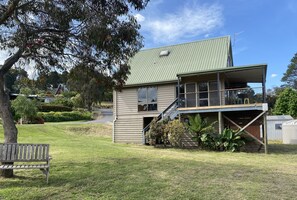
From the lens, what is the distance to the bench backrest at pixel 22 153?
792 centimetres

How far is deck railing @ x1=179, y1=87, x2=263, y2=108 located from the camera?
696 inches

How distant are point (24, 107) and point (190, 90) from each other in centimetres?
1978

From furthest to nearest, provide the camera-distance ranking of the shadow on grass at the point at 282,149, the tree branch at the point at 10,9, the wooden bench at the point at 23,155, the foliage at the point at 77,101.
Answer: the foliage at the point at 77,101
the shadow on grass at the point at 282,149
the tree branch at the point at 10,9
the wooden bench at the point at 23,155

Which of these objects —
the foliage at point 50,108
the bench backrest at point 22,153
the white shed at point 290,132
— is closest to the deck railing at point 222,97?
the white shed at point 290,132

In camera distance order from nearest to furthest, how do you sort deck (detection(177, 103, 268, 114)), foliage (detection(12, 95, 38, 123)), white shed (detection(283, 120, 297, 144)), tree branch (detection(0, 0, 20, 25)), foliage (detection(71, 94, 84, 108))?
tree branch (detection(0, 0, 20, 25))
deck (detection(177, 103, 268, 114))
white shed (detection(283, 120, 297, 144))
foliage (detection(12, 95, 38, 123))
foliage (detection(71, 94, 84, 108))

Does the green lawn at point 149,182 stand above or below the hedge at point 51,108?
below

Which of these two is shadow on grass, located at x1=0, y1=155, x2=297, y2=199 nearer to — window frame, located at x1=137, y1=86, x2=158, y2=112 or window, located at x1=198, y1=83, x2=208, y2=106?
window, located at x1=198, y1=83, x2=208, y2=106

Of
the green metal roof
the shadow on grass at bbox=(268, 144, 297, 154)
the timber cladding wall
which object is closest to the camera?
the shadow on grass at bbox=(268, 144, 297, 154)

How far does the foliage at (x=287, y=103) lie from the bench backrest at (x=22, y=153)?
36661mm

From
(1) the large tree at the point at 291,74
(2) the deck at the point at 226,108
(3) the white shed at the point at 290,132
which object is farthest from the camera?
(1) the large tree at the point at 291,74

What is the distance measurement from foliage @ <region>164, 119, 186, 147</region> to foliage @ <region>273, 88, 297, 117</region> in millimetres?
26237

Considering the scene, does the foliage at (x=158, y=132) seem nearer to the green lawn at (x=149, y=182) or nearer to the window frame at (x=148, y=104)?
the window frame at (x=148, y=104)

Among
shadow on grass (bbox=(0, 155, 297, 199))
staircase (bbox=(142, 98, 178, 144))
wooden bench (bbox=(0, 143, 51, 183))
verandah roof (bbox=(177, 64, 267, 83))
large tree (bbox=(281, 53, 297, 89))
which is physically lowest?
shadow on grass (bbox=(0, 155, 297, 199))

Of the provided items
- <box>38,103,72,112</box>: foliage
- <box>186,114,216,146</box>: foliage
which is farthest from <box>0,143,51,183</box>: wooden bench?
<box>38,103,72,112</box>: foliage
